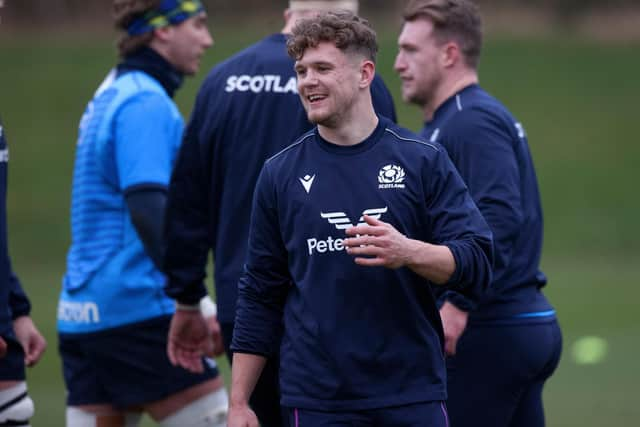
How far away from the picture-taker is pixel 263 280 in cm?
412

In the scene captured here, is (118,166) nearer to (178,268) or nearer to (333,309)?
(178,268)

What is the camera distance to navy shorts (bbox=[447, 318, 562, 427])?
16.2 feet

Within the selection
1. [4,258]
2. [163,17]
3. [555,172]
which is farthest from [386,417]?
[555,172]

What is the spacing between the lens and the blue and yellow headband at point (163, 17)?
595cm

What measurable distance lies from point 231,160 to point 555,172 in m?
18.9

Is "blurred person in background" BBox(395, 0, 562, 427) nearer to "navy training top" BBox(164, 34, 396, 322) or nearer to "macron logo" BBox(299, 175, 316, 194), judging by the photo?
"navy training top" BBox(164, 34, 396, 322)

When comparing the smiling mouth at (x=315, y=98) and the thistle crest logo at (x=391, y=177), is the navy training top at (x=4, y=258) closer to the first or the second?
the smiling mouth at (x=315, y=98)

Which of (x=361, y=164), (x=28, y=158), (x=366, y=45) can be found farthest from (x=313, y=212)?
(x=28, y=158)

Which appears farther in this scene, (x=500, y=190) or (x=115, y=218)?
(x=115, y=218)

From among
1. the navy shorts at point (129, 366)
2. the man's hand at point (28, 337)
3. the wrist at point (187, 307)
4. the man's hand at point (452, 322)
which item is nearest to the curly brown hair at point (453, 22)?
the man's hand at point (452, 322)

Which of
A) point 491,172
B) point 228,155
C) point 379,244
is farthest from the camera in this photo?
point 228,155

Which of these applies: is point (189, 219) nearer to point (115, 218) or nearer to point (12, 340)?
point (115, 218)

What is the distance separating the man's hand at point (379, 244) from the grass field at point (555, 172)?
461 cm

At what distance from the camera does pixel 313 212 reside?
3.94 meters
